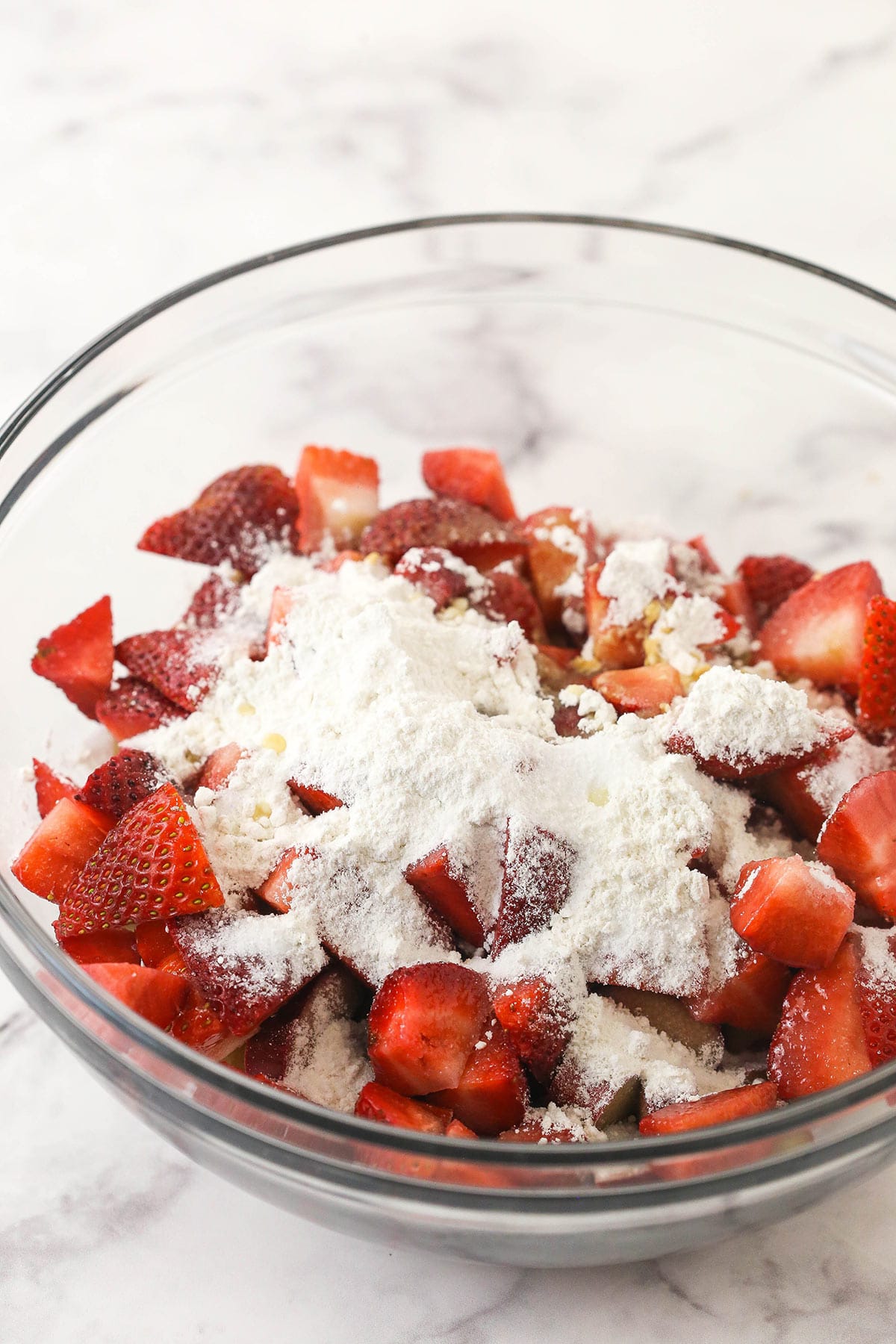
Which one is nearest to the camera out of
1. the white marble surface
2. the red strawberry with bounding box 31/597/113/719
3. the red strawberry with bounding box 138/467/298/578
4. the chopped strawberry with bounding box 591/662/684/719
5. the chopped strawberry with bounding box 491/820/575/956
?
the chopped strawberry with bounding box 491/820/575/956

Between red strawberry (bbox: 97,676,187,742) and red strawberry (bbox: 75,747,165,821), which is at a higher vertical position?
red strawberry (bbox: 97,676,187,742)

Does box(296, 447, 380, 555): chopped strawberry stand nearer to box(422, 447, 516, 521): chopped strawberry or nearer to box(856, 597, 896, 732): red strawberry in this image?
box(422, 447, 516, 521): chopped strawberry

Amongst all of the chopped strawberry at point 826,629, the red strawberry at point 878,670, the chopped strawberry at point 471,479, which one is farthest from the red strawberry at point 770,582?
the chopped strawberry at point 471,479

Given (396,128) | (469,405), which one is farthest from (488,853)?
Answer: (396,128)

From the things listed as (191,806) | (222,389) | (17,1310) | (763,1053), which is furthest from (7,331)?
(763,1053)

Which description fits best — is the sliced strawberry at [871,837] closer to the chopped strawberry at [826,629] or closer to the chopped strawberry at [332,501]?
the chopped strawberry at [826,629]

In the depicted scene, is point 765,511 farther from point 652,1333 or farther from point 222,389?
point 652,1333

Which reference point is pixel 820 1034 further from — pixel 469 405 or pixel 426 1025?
pixel 469 405

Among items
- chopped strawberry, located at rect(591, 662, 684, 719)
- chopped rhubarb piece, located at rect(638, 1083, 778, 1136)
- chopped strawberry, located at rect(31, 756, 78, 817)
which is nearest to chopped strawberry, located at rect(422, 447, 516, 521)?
chopped strawberry, located at rect(591, 662, 684, 719)
